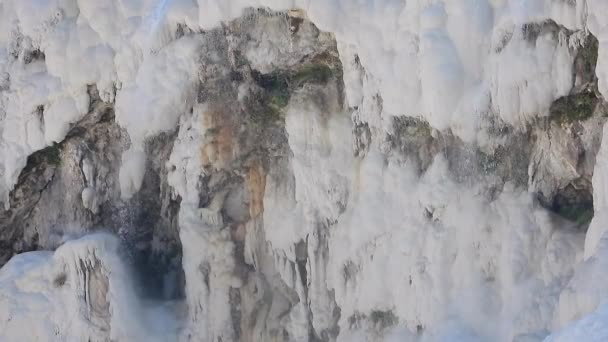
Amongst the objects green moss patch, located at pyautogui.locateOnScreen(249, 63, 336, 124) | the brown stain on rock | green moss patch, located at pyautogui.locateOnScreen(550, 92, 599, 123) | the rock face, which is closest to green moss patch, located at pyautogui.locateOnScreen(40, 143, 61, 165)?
the rock face

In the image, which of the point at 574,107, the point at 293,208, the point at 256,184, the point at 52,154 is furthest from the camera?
the point at 52,154

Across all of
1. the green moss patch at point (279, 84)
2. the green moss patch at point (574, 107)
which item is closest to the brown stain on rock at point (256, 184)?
the green moss patch at point (279, 84)

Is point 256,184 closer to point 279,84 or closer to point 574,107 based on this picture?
point 279,84

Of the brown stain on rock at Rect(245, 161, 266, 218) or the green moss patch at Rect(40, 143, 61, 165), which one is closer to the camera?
the brown stain on rock at Rect(245, 161, 266, 218)

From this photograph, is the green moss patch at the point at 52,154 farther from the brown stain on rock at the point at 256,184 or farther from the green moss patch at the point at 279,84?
the green moss patch at the point at 279,84

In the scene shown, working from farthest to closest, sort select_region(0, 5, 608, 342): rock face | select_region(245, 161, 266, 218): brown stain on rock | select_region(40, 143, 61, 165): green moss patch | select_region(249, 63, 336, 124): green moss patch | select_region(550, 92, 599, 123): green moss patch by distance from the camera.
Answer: select_region(40, 143, 61, 165): green moss patch → select_region(245, 161, 266, 218): brown stain on rock → select_region(249, 63, 336, 124): green moss patch → select_region(0, 5, 608, 342): rock face → select_region(550, 92, 599, 123): green moss patch

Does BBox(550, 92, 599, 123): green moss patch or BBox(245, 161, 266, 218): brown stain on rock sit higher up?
BBox(550, 92, 599, 123): green moss patch

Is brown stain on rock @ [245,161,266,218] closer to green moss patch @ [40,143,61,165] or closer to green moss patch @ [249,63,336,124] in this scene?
green moss patch @ [249,63,336,124]

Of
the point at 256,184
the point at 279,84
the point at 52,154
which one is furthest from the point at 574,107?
the point at 52,154

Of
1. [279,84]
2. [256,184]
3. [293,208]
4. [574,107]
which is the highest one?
[279,84]
